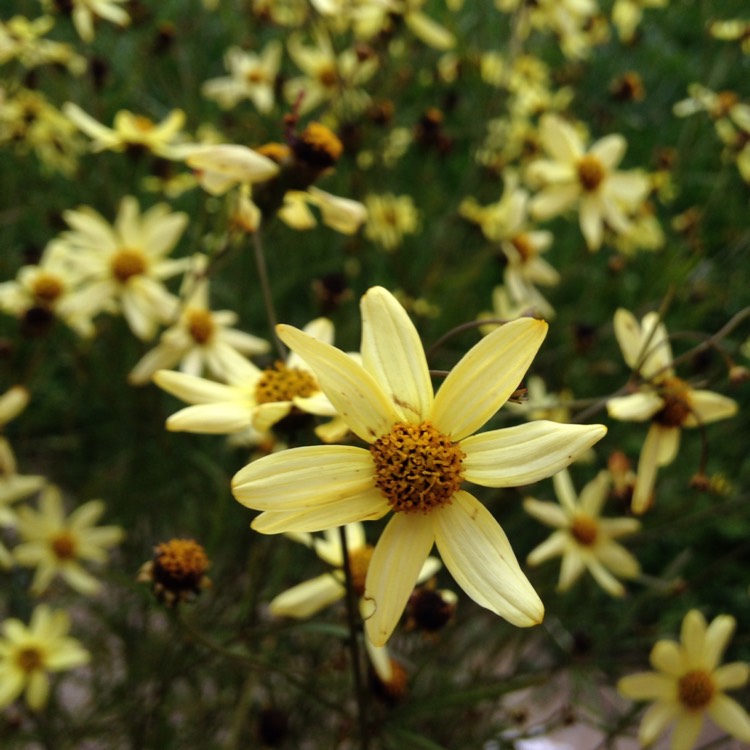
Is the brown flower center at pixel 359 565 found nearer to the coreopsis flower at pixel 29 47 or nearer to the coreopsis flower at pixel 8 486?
the coreopsis flower at pixel 8 486

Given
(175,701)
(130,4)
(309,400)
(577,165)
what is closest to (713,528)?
(577,165)

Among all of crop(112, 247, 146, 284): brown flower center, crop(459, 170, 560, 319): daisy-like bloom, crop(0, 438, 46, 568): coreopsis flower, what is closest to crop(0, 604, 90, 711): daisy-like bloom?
crop(0, 438, 46, 568): coreopsis flower

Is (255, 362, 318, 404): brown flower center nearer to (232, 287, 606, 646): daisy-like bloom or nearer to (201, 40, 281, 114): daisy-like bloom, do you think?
(232, 287, 606, 646): daisy-like bloom

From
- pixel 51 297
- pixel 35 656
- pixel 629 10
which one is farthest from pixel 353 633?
pixel 629 10

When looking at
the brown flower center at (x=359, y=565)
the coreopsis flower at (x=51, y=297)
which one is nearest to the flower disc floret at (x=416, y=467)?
→ the brown flower center at (x=359, y=565)

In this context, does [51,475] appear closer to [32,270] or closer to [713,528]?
[32,270]

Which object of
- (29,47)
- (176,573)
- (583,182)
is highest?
(29,47)

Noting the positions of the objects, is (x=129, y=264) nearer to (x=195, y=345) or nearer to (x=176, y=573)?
(x=195, y=345)
